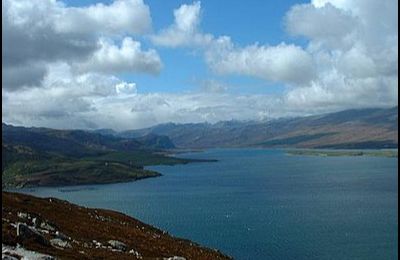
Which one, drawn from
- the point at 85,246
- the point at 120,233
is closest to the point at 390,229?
Result: the point at 120,233

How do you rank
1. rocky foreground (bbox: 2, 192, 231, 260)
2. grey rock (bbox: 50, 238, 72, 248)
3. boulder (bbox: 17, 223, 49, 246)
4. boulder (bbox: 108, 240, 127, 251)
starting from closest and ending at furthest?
rocky foreground (bbox: 2, 192, 231, 260) < boulder (bbox: 17, 223, 49, 246) < grey rock (bbox: 50, 238, 72, 248) < boulder (bbox: 108, 240, 127, 251)

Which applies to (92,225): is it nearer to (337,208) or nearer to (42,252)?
(42,252)

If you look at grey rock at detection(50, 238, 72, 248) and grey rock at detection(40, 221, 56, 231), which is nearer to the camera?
grey rock at detection(50, 238, 72, 248)

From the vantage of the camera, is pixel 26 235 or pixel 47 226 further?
pixel 47 226

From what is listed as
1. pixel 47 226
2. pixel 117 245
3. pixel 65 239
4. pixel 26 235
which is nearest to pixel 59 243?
pixel 65 239

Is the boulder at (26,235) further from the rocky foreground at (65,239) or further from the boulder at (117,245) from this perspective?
the boulder at (117,245)

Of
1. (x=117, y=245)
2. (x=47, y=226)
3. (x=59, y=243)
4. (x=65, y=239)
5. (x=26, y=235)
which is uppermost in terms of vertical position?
(x=26, y=235)

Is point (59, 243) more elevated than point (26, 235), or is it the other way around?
point (26, 235)

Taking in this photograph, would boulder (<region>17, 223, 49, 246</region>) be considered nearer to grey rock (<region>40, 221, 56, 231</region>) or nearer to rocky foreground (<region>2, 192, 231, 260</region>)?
rocky foreground (<region>2, 192, 231, 260</region>)

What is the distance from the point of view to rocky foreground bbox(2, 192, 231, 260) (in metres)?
34.3

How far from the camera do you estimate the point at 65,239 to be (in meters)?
44.2

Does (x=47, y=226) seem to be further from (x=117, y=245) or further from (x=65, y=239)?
(x=117, y=245)

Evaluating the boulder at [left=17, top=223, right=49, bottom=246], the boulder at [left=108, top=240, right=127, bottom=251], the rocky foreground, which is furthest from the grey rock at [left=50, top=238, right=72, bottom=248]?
the boulder at [left=108, top=240, right=127, bottom=251]

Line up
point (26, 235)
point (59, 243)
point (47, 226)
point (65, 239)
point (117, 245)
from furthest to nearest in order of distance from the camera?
1. point (47, 226)
2. point (117, 245)
3. point (65, 239)
4. point (59, 243)
5. point (26, 235)
